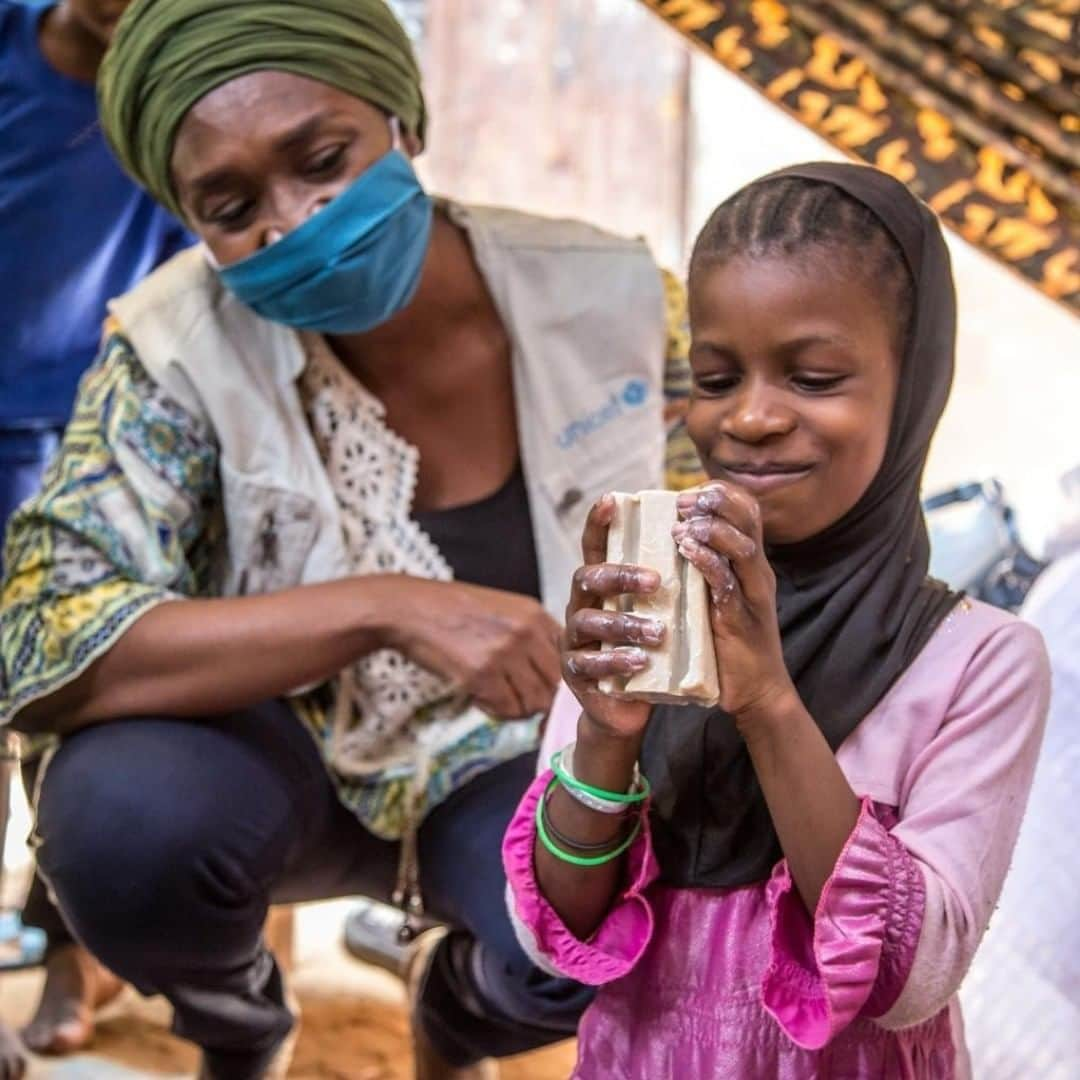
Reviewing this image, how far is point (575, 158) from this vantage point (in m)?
4.94

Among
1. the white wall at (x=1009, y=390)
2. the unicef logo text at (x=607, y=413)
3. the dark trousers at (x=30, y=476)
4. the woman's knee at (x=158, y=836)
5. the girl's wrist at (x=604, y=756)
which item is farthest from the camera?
the white wall at (x=1009, y=390)

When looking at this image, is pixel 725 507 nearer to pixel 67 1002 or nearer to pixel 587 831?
pixel 587 831

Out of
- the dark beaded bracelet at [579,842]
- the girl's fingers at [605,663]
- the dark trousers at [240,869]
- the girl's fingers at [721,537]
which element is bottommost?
the dark trousers at [240,869]

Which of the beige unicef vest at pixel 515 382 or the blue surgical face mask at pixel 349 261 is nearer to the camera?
the blue surgical face mask at pixel 349 261

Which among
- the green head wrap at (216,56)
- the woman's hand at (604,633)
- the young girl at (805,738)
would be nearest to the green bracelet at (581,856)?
the young girl at (805,738)

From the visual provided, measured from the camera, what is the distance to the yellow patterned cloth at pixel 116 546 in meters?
1.97

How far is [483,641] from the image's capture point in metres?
1.92

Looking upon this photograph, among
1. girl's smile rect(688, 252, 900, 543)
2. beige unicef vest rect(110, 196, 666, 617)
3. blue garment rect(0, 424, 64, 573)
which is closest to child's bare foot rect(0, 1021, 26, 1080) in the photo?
blue garment rect(0, 424, 64, 573)

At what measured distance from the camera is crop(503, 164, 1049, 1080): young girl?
4.10ft

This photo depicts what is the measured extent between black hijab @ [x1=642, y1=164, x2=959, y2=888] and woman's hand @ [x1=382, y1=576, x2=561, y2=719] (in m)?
0.50

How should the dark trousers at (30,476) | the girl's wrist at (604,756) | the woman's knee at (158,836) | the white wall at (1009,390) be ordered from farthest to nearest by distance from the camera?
1. the white wall at (1009,390)
2. the dark trousers at (30,476)
3. the woman's knee at (158,836)
4. the girl's wrist at (604,756)

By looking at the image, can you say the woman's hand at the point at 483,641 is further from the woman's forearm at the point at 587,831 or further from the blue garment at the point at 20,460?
the blue garment at the point at 20,460

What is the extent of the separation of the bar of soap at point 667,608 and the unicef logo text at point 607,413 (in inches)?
37.6

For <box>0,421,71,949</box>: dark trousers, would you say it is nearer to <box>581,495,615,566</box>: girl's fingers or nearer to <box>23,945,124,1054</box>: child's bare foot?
<box>23,945,124,1054</box>: child's bare foot
